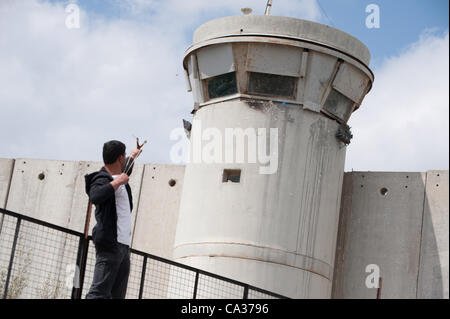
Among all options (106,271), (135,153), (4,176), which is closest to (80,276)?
(106,271)

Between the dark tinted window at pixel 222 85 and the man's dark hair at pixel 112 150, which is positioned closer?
the man's dark hair at pixel 112 150

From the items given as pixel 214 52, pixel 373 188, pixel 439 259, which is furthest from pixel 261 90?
pixel 439 259

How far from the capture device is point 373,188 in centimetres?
2319

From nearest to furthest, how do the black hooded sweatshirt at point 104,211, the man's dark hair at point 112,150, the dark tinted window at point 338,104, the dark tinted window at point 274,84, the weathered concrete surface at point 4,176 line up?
the black hooded sweatshirt at point 104,211 → the man's dark hair at point 112,150 → the dark tinted window at point 274,84 → the dark tinted window at point 338,104 → the weathered concrete surface at point 4,176

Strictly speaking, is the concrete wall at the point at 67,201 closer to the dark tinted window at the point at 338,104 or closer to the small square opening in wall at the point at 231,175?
the small square opening in wall at the point at 231,175

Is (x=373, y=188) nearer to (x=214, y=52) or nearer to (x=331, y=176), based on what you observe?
(x=331, y=176)

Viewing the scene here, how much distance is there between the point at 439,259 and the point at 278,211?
14.7 feet

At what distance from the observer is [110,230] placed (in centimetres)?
934

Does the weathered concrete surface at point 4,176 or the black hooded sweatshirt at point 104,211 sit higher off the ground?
the weathered concrete surface at point 4,176

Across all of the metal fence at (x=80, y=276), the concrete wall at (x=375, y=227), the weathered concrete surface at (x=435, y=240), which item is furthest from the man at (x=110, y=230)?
the weathered concrete surface at (x=435, y=240)

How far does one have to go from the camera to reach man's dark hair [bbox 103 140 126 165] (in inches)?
384

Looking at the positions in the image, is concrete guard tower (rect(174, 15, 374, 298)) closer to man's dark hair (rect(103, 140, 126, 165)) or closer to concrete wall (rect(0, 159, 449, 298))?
concrete wall (rect(0, 159, 449, 298))

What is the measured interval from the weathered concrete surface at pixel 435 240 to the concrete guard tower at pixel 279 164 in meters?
2.38

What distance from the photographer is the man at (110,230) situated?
30.5 ft
